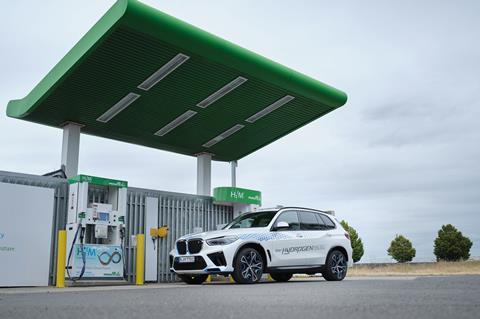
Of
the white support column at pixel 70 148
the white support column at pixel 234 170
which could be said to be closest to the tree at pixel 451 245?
the white support column at pixel 234 170

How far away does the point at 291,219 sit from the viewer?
A: 13203mm

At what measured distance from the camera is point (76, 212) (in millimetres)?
13797

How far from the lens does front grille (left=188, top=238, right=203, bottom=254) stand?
12.0 m

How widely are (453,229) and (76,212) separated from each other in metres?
56.8

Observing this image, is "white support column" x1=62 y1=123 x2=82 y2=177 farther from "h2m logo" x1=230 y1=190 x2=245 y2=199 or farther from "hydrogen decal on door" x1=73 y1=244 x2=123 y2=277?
"h2m logo" x1=230 y1=190 x2=245 y2=199

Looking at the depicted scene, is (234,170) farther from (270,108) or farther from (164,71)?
(164,71)

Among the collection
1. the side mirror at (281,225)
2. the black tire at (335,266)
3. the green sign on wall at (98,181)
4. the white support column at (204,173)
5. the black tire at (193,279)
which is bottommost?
the black tire at (193,279)

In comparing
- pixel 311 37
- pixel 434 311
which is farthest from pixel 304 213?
pixel 434 311

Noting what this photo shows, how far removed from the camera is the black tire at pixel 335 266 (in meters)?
13.3

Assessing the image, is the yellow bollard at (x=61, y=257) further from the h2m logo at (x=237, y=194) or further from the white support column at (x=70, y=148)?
the h2m logo at (x=237, y=194)

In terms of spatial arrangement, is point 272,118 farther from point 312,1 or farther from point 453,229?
point 453,229

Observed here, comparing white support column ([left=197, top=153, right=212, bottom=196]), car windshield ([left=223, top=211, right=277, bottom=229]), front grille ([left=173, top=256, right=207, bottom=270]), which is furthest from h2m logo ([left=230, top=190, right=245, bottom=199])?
front grille ([left=173, top=256, right=207, bottom=270])

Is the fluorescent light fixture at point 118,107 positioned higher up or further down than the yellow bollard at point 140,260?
higher up

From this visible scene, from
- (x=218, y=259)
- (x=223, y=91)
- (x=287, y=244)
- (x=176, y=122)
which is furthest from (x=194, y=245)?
(x=176, y=122)
